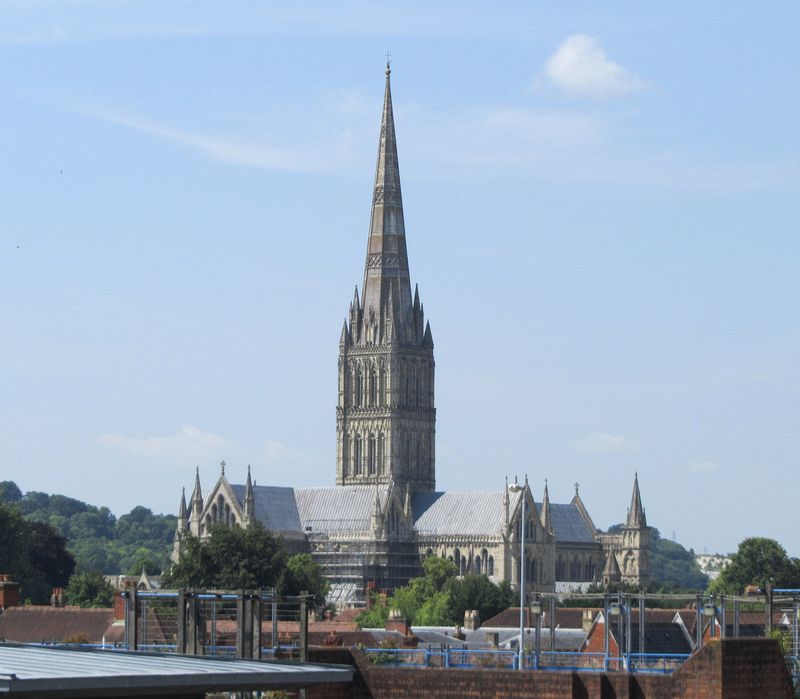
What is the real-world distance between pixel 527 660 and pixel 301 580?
3887 inches

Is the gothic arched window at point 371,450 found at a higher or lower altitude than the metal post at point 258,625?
higher

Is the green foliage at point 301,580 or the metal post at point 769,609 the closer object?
the metal post at point 769,609

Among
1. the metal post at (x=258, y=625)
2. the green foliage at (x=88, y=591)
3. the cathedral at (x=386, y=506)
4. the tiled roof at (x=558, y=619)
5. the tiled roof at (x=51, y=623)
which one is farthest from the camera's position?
the cathedral at (x=386, y=506)

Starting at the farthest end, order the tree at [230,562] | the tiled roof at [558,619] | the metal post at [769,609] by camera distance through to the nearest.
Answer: the tree at [230,562], the tiled roof at [558,619], the metal post at [769,609]

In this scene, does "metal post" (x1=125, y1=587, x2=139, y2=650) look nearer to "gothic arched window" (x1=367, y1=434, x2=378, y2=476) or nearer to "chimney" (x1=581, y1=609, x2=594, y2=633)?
"chimney" (x1=581, y1=609, x2=594, y2=633)

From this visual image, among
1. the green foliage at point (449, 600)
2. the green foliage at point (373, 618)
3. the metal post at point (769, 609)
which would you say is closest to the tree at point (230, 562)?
the green foliage at point (449, 600)

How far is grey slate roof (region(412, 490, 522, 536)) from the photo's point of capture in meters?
193

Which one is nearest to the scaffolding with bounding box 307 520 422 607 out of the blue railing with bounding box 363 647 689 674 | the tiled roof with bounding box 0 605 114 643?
the tiled roof with bounding box 0 605 114 643

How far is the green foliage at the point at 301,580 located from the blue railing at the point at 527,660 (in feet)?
258

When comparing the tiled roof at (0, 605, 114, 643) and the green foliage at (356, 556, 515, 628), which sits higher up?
the green foliage at (356, 556, 515, 628)

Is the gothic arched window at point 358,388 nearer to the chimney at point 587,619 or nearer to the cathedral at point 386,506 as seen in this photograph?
the cathedral at point 386,506

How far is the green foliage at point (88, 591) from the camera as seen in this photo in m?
136

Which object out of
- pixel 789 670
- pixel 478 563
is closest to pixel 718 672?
pixel 789 670

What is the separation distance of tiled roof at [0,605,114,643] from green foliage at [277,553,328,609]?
1858 inches
